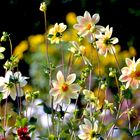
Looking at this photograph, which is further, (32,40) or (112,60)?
(32,40)

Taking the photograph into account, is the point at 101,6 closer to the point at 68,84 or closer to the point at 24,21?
the point at 24,21

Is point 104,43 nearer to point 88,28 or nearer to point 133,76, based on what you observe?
point 88,28

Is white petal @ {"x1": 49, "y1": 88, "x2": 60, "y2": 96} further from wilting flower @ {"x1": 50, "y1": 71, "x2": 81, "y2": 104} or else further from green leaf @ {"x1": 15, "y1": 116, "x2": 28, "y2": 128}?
green leaf @ {"x1": 15, "y1": 116, "x2": 28, "y2": 128}

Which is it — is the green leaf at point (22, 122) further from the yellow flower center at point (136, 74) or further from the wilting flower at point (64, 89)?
the yellow flower center at point (136, 74)

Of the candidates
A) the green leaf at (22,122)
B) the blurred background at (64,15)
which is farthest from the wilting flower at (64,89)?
the blurred background at (64,15)

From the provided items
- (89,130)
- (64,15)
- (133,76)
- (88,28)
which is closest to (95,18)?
(88,28)

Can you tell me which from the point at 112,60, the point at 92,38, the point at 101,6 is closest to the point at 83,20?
the point at 92,38

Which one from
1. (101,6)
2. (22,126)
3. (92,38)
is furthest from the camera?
(101,6)
